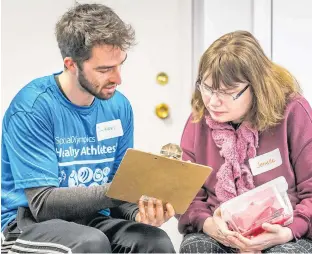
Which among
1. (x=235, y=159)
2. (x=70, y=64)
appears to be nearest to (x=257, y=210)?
(x=235, y=159)

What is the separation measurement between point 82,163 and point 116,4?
0.63 m

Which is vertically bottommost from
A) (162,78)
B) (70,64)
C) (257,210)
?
(257,210)

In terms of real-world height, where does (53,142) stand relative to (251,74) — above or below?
below

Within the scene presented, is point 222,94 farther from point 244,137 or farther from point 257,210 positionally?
point 257,210

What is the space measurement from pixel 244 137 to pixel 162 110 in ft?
1.49

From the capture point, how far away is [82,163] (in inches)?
69.2

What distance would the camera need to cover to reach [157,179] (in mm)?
1599

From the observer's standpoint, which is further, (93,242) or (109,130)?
(109,130)

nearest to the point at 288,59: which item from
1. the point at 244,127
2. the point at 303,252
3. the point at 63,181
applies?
the point at 244,127

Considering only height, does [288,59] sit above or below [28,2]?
below

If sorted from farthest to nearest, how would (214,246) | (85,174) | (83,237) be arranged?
(85,174) → (214,246) → (83,237)

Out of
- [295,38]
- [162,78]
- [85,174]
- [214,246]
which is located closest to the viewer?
[214,246]

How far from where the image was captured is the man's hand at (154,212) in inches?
65.1

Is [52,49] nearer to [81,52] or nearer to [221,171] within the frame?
[81,52]
